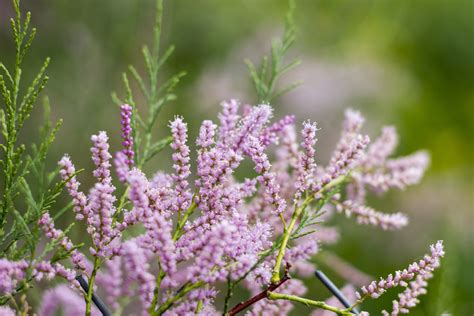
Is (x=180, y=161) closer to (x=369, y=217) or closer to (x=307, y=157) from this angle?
(x=307, y=157)

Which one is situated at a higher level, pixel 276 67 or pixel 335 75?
pixel 335 75

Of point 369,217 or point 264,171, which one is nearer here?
point 264,171

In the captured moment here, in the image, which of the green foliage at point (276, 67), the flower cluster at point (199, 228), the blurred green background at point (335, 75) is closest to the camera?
the flower cluster at point (199, 228)

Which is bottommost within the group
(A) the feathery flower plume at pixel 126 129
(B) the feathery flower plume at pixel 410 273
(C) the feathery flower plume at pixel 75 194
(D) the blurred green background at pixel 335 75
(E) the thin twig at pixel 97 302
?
(B) the feathery flower plume at pixel 410 273

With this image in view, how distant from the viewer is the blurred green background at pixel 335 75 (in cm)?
198

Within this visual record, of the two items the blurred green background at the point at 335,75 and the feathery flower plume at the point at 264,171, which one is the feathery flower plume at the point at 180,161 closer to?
the feathery flower plume at the point at 264,171

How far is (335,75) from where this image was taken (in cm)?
284

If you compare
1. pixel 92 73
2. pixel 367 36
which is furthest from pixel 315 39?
pixel 92 73

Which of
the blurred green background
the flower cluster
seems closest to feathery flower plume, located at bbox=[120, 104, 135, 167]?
the flower cluster

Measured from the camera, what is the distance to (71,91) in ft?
6.09

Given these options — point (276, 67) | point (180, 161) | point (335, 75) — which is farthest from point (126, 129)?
point (335, 75)

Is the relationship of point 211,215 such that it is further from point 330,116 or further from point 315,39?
point 315,39

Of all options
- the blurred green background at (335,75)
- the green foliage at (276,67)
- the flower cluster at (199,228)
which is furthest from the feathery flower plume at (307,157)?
the blurred green background at (335,75)

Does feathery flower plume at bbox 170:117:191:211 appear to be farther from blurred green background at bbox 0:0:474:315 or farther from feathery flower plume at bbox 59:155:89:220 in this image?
blurred green background at bbox 0:0:474:315
